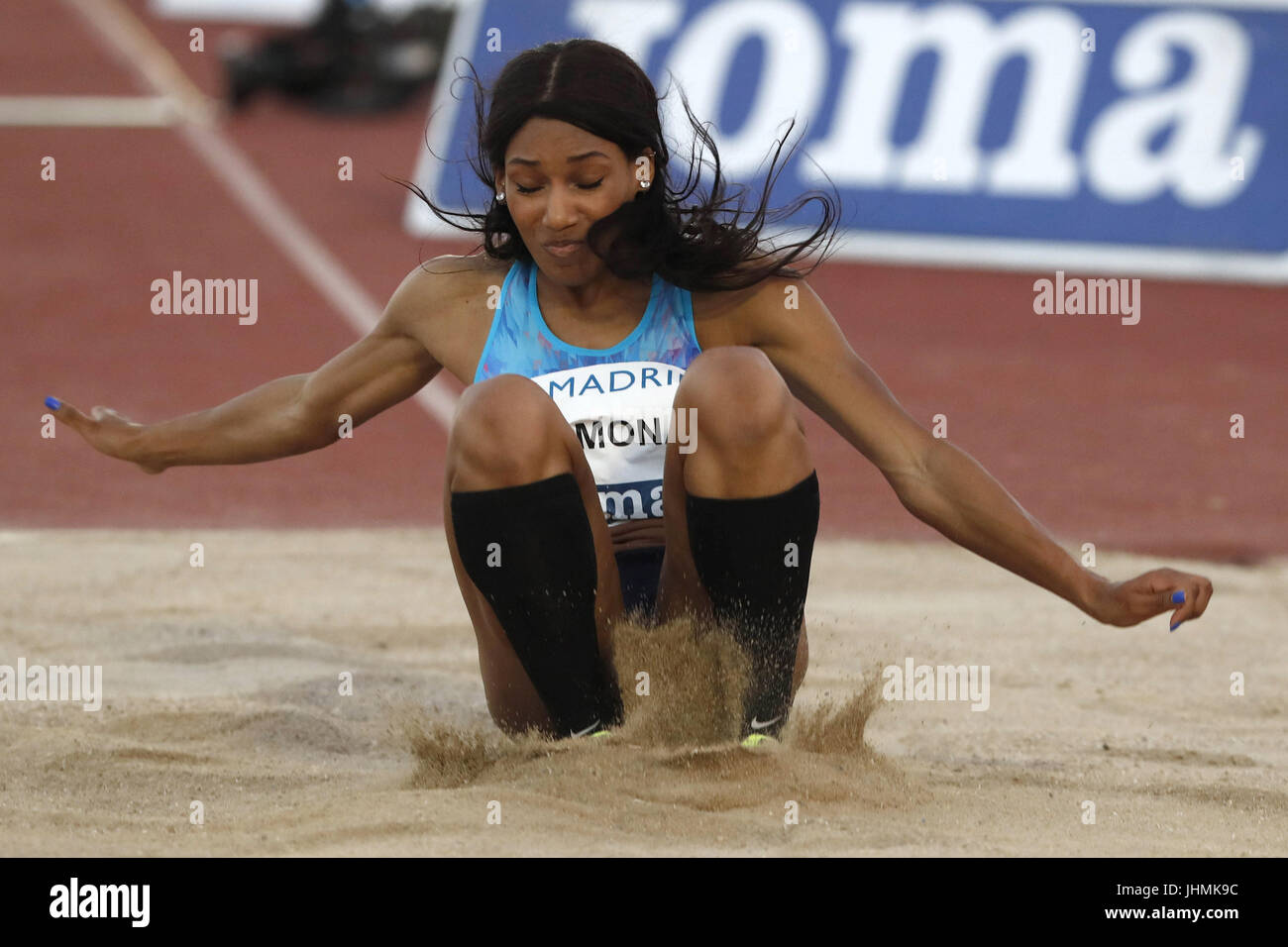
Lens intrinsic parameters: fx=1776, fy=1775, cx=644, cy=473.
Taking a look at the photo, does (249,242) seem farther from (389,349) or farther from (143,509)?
(389,349)

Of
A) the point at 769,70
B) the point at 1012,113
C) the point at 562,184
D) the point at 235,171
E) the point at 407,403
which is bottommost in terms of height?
the point at 562,184

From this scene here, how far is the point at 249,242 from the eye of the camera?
11.3 metres

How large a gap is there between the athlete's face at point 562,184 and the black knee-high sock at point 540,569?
44 cm

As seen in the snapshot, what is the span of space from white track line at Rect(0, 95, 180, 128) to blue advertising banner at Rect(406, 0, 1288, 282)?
6.31m

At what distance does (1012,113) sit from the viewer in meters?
9.58

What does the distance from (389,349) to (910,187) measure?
22.9ft

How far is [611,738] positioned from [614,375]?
617 millimetres

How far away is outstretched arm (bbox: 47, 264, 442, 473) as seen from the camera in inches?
129

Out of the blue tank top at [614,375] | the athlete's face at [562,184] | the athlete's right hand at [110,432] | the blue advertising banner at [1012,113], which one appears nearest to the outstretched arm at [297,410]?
the athlete's right hand at [110,432]

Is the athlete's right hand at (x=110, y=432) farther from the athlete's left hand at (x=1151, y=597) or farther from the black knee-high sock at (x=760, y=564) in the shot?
the athlete's left hand at (x=1151, y=597)

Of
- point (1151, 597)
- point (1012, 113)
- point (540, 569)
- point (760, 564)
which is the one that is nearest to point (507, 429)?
point (540, 569)

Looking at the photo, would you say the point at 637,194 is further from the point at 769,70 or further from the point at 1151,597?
the point at 769,70

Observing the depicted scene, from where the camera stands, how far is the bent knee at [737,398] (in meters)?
2.75
